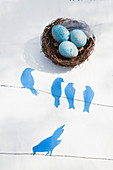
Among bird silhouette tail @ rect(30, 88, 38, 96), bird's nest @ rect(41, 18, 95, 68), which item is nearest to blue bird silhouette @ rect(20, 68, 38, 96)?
bird silhouette tail @ rect(30, 88, 38, 96)

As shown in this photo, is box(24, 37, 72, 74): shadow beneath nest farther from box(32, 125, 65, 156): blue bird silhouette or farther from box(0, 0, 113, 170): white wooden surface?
box(32, 125, 65, 156): blue bird silhouette

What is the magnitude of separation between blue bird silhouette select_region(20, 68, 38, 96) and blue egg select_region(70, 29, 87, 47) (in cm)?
25

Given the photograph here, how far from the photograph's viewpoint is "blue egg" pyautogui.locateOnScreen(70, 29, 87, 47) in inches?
42.0

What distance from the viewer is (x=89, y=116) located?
1083mm

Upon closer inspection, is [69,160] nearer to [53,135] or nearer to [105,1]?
[53,135]

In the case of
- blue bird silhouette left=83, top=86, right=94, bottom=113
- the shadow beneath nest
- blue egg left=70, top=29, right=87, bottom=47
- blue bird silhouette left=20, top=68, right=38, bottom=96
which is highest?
blue egg left=70, top=29, right=87, bottom=47

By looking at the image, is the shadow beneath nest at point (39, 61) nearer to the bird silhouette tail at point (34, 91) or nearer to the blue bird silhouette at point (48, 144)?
the bird silhouette tail at point (34, 91)

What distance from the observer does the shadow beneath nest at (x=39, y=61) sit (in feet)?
3.74

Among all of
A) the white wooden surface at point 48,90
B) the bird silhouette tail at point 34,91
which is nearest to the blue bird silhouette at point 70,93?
the white wooden surface at point 48,90

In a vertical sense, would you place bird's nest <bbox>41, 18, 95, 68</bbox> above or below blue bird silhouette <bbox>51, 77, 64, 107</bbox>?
above

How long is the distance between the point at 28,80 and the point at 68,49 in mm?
238

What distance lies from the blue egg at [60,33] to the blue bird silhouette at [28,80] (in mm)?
200

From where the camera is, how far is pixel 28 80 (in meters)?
1.10

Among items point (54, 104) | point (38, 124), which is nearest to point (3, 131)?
point (38, 124)
